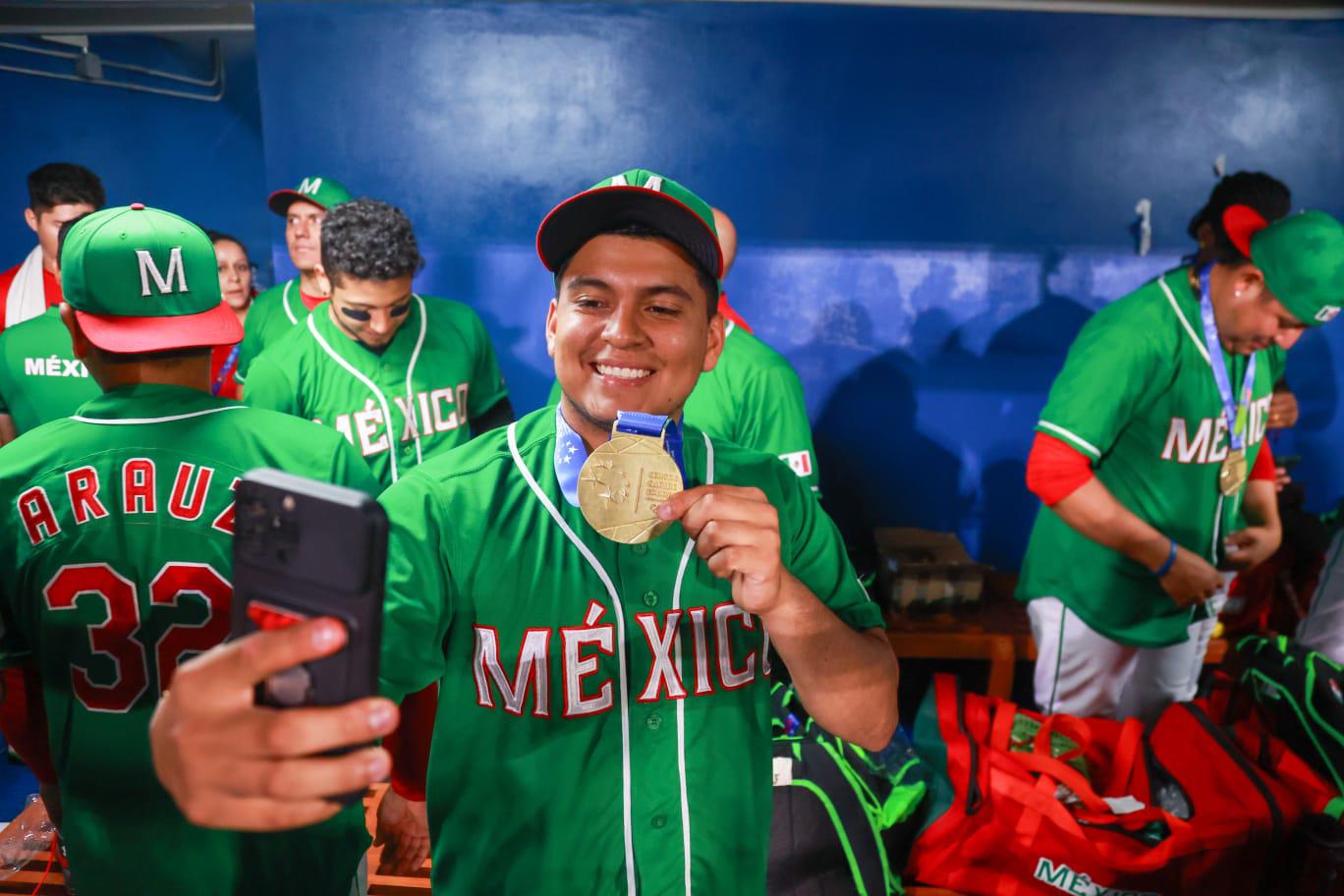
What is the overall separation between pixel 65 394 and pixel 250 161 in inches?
149

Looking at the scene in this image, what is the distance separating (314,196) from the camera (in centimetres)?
387

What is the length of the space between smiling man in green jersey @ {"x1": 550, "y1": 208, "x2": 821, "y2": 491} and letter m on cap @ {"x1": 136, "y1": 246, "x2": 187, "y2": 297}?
1249mm

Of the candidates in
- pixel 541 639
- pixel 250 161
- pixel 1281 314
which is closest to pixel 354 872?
pixel 541 639

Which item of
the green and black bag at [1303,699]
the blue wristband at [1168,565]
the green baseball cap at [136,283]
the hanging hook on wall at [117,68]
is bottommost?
the green and black bag at [1303,699]

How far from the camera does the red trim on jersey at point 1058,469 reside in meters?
2.61

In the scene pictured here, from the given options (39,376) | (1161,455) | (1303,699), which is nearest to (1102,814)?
(1303,699)

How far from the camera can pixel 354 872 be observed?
180 cm

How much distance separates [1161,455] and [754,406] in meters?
1.27

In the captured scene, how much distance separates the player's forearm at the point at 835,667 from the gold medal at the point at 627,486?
0.20 metres

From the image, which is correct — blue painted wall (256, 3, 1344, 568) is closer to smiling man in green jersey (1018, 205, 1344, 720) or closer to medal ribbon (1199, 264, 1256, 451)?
smiling man in green jersey (1018, 205, 1344, 720)

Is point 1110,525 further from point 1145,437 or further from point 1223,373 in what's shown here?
point 1223,373

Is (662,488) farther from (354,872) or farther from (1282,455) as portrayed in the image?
(1282,455)

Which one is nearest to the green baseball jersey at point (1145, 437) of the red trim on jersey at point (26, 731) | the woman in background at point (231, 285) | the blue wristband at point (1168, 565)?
the blue wristband at point (1168, 565)

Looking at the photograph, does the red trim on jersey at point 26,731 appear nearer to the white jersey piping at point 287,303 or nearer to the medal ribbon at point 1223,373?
the white jersey piping at point 287,303
